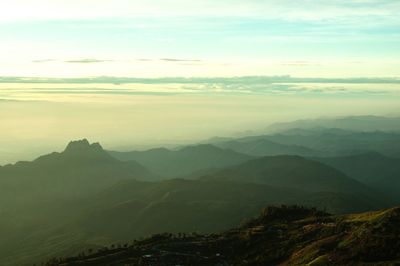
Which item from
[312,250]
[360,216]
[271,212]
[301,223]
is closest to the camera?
[312,250]

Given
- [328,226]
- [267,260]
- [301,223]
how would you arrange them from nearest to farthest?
1. [267,260]
2. [328,226]
3. [301,223]

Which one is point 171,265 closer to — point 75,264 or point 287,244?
point 287,244

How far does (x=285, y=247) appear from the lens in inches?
4498

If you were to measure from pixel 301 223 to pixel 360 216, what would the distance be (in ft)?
59.6

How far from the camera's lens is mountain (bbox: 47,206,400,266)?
89188 millimetres

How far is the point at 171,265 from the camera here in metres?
112

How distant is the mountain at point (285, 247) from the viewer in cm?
8919

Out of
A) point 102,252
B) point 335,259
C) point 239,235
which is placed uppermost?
point 335,259

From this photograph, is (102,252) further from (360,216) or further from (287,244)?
(360,216)

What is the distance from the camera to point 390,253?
282ft

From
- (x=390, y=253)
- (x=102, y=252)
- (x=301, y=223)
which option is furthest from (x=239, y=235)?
(x=390, y=253)

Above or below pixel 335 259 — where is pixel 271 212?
below

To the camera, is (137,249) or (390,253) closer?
(390,253)

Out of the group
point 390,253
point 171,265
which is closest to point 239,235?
point 171,265
